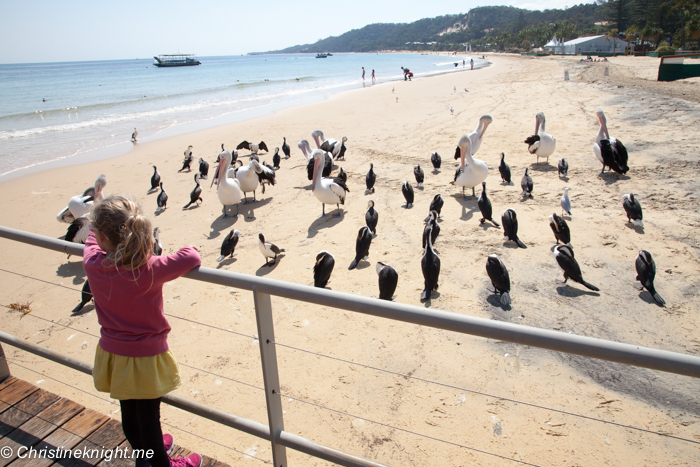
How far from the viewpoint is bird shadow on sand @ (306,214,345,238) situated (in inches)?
282

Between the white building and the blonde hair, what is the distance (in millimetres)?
72088

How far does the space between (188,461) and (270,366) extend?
0.90 meters

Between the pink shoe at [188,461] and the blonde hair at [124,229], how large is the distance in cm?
115

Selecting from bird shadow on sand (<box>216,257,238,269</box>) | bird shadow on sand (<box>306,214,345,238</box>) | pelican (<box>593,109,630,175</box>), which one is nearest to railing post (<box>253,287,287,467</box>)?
bird shadow on sand (<box>216,257,238,269</box>)

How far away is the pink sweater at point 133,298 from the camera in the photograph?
184cm

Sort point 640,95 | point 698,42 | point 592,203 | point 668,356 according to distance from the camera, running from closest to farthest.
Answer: point 668,356 < point 592,203 < point 640,95 < point 698,42

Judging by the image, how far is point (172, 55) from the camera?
83.9 m

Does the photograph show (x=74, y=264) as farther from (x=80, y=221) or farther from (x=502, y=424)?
(x=502, y=424)

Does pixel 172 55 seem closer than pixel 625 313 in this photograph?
No

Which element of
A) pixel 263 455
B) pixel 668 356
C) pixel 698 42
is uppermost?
pixel 698 42

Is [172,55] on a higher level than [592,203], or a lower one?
higher

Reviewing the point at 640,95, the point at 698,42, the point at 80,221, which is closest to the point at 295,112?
the point at 640,95

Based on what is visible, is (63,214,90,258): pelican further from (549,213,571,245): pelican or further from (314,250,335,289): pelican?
(549,213,571,245): pelican

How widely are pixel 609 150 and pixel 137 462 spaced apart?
29.9ft
